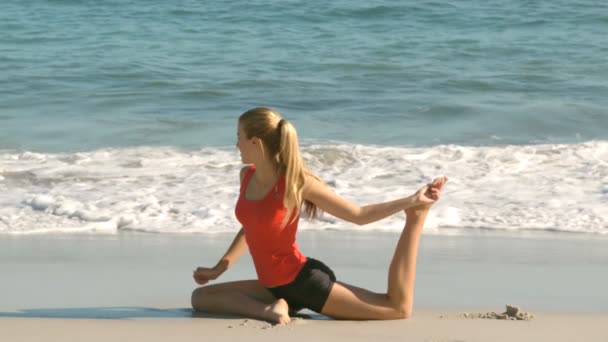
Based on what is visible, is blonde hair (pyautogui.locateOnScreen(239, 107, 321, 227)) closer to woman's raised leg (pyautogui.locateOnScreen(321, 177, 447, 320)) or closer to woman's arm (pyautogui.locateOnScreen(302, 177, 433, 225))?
woman's arm (pyautogui.locateOnScreen(302, 177, 433, 225))

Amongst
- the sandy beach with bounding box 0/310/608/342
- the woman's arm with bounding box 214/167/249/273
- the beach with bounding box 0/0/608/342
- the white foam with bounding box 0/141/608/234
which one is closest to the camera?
the sandy beach with bounding box 0/310/608/342

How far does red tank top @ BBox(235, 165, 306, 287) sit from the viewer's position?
4312 mm

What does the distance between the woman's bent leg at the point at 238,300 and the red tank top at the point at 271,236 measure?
10 cm

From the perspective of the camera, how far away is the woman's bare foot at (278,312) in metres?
4.32

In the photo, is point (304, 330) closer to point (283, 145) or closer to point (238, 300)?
point (238, 300)

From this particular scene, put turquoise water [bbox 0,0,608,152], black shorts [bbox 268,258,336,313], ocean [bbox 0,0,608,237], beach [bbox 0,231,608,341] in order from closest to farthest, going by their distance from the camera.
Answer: beach [bbox 0,231,608,341]
black shorts [bbox 268,258,336,313]
ocean [bbox 0,0,608,237]
turquoise water [bbox 0,0,608,152]

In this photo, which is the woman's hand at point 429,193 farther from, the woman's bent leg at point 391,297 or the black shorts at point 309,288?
the black shorts at point 309,288

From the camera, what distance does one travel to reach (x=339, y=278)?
5500 mm

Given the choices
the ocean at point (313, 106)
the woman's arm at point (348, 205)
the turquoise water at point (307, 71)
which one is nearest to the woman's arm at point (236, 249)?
the woman's arm at point (348, 205)

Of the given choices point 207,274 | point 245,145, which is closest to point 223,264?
point 207,274

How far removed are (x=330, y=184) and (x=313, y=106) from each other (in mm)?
4500

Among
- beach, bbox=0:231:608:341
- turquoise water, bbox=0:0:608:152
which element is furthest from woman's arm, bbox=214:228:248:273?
turquoise water, bbox=0:0:608:152

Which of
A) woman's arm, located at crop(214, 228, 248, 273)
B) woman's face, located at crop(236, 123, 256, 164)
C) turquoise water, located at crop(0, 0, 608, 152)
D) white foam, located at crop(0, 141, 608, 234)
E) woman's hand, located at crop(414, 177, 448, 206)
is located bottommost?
turquoise water, located at crop(0, 0, 608, 152)

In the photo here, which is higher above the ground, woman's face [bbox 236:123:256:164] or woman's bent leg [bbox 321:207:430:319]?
woman's face [bbox 236:123:256:164]
